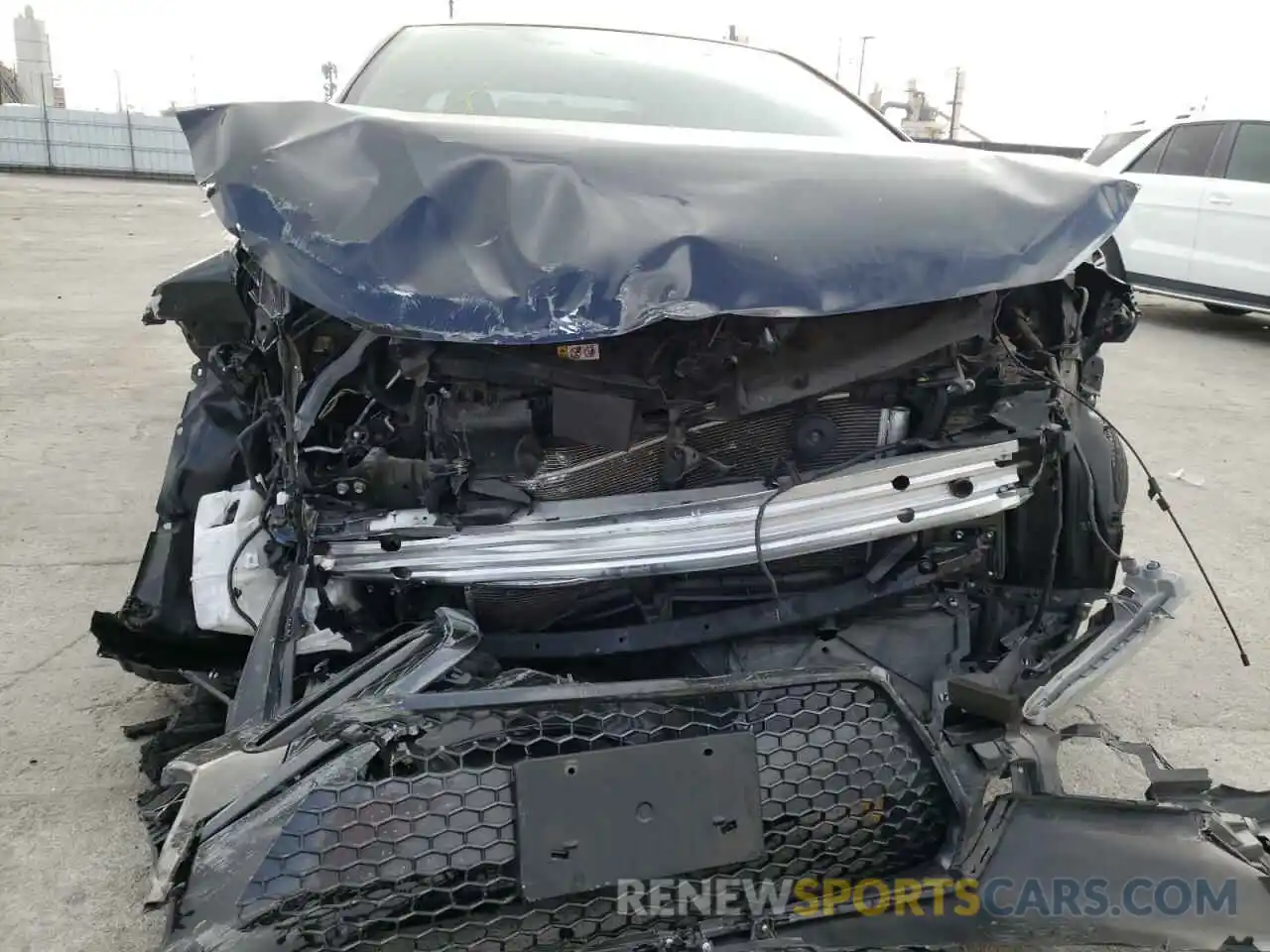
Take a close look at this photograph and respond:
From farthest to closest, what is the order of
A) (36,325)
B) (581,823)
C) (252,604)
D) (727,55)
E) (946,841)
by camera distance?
(36,325)
(727,55)
(252,604)
(946,841)
(581,823)

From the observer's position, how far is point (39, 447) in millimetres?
4359

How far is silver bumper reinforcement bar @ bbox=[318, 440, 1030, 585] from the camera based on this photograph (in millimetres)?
1800

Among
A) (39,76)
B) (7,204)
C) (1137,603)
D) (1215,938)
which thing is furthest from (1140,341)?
(39,76)

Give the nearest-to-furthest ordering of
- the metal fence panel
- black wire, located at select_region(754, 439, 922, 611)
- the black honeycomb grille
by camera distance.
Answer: the black honeycomb grille, black wire, located at select_region(754, 439, 922, 611), the metal fence panel

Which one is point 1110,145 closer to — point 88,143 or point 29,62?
point 88,143

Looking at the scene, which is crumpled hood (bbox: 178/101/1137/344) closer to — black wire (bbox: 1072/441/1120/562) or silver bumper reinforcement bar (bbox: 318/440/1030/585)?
silver bumper reinforcement bar (bbox: 318/440/1030/585)

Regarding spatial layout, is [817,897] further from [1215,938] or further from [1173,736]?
[1173,736]

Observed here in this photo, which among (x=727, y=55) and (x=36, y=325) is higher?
(x=727, y=55)

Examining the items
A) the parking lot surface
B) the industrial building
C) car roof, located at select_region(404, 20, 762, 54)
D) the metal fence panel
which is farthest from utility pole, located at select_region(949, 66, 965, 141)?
the industrial building

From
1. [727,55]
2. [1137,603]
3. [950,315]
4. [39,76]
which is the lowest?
[39,76]

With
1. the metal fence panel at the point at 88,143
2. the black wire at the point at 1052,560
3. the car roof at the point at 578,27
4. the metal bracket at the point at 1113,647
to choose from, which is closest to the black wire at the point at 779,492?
the black wire at the point at 1052,560

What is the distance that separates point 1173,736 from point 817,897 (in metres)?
1.56

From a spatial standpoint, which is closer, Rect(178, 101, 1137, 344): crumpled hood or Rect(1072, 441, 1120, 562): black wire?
Rect(178, 101, 1137, 344): crumpled hood

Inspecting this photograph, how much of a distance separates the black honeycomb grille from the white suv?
22.8ft
